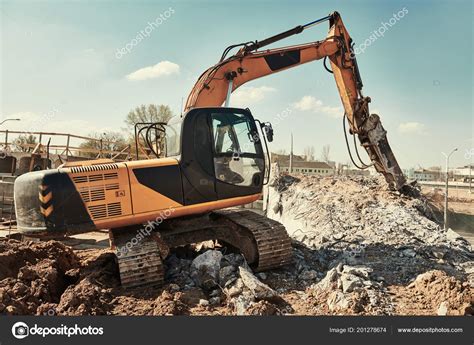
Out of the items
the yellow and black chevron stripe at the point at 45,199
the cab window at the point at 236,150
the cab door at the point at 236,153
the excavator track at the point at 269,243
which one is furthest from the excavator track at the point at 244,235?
the yellow and black chevron stripe at the point at 45,199

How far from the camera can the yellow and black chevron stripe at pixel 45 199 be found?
4.28 m

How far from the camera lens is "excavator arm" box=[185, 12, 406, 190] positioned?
5938 millimetres

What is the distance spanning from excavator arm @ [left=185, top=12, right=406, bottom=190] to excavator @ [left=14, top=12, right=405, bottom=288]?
0.03m

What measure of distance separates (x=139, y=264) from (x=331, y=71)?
546cm

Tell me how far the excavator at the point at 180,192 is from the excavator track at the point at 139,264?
12 millimetres

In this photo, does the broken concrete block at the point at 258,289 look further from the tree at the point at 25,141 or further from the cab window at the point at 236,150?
the tree at the point at 25,141

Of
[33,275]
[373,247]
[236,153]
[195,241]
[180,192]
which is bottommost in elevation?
[373,247]

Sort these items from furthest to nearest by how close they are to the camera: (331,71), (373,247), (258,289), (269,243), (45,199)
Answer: (331,71) → (373,247) → (269,243) → (45,199) → (258,289)

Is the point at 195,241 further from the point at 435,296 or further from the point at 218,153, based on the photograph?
the point at 435,296

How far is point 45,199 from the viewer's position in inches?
169

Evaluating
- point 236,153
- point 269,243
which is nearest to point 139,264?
point 269,243

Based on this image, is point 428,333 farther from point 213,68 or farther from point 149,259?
point 213,68

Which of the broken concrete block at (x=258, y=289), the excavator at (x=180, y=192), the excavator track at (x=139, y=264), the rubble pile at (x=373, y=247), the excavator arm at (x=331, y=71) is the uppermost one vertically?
the excavator arm at (x=331, y=71)

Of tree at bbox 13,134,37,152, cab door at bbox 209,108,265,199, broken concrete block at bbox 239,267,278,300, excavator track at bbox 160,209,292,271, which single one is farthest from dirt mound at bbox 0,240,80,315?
tree at bbox 13,134,37,152
